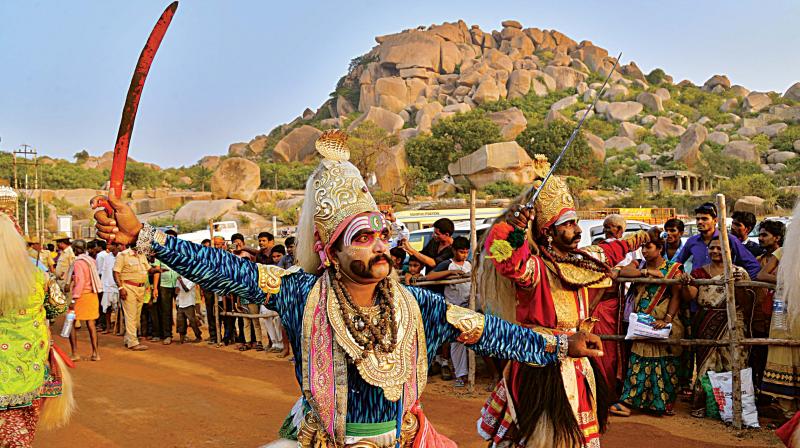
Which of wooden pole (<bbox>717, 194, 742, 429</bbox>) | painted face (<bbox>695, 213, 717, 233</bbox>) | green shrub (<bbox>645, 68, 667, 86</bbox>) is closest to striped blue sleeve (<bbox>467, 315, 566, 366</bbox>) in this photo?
wooden pole (<bbox>717, 194, 742, 429</bbox>)

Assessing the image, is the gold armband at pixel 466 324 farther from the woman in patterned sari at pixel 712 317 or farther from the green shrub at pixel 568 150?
the green shrub at pixel 568 150

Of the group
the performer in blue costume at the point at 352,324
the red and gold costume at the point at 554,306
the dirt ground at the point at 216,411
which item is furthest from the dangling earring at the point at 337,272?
the dirt ground at the point at 216,411

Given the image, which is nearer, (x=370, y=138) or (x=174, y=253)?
(x=174, y=253)

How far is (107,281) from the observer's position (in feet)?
48.2

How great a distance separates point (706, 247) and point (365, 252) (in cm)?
580

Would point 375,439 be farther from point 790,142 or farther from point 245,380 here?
point 790,142

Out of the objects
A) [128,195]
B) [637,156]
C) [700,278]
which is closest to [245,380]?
[700,278]

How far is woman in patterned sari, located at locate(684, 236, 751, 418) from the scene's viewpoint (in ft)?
23.5

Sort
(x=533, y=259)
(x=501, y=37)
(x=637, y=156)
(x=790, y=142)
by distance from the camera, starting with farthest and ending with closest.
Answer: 1. (x=501, y=37)
2. (x=637, y=156)
3. (x=790, y=142)
4. (x=533, y=259)

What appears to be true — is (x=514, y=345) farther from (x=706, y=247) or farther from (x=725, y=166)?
(x=725, y=166)

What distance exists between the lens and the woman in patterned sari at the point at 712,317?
23.5ft

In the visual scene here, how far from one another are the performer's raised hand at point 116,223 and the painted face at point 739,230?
724 centimetres

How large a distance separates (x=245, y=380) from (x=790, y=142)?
63.3 meters

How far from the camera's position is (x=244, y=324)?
41.5ft
